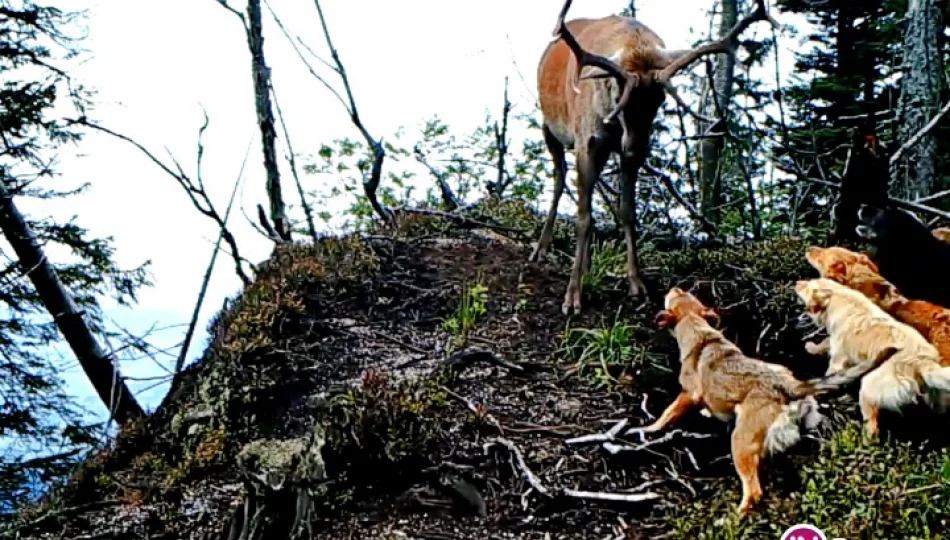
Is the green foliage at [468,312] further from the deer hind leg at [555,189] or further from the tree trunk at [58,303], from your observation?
the tree trunk at [58,303]

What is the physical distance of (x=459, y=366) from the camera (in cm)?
539

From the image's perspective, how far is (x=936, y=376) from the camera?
10.9 feet

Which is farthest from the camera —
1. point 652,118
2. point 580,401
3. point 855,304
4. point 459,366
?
point 652,118

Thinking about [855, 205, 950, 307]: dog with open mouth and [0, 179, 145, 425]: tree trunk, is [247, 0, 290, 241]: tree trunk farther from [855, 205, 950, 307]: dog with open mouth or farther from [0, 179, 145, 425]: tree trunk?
[855, 205, 950, 307]: dog with open mouth

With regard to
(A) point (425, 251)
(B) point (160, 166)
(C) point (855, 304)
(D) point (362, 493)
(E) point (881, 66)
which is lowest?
(D) point (362, 493)

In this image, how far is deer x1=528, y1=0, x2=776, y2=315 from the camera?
539cm

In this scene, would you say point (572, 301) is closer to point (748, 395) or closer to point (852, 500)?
point (748, 395)

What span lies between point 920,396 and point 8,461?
31.1 feet

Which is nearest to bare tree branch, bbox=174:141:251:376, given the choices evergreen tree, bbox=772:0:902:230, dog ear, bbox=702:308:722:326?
dog ear, bbox=702:308:722:326

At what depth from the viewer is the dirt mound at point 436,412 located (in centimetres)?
404

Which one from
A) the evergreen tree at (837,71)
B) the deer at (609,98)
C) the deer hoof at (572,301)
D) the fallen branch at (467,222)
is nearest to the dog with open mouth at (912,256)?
the deer at (609,98)

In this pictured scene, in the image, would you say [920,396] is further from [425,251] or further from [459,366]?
[425,251]

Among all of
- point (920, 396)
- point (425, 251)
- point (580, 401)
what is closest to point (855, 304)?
point (920, 396)

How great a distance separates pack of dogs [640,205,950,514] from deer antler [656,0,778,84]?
135 centimetres
